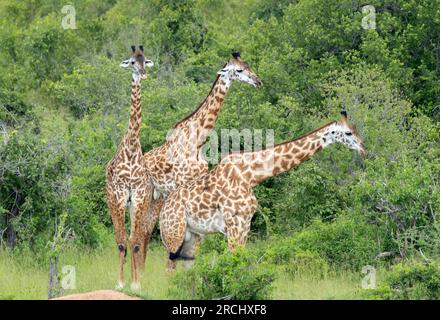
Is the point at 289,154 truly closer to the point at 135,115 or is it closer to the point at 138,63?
the point at 135,115

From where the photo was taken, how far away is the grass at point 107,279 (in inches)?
518

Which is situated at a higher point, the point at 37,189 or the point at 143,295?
the point at 37,189

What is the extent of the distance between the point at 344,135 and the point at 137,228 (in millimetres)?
2536

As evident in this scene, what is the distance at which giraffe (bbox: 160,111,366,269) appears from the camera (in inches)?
535

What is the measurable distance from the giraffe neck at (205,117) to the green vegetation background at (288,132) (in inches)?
55.2

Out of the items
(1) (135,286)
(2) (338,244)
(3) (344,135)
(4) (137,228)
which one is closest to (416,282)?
(3) (344,135)

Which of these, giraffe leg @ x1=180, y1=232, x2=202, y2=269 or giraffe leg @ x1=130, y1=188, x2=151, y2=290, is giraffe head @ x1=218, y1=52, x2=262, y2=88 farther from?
giraffe leg @ x1=180, y1=232, x2=202, y2=269

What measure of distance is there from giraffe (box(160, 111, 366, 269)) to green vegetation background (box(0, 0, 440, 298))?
40cm

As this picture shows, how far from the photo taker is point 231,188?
1365 cm

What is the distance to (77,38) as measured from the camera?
93.0 ft

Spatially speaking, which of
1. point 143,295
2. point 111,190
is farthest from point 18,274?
point 143,295
